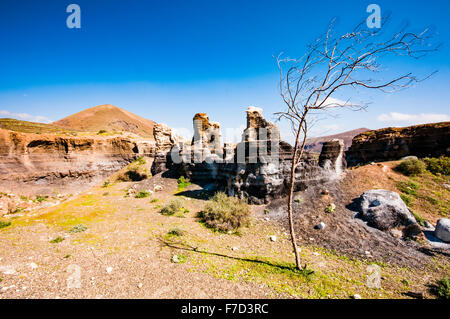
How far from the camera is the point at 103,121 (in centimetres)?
6888

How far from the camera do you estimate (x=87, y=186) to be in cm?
1855

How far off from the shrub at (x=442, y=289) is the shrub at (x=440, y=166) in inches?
434

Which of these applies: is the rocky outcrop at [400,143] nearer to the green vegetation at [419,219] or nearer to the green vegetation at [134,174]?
the green vegetation at [419,219]

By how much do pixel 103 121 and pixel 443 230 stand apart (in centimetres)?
8703

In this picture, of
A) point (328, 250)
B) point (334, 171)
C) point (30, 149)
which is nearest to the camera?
point (328, 250)

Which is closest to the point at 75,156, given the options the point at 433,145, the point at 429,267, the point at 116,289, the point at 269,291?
the point at 116,289

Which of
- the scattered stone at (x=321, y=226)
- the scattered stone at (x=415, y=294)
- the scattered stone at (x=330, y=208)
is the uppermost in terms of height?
the scattered stone at (x=330, y=208)

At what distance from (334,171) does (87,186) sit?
937 inches

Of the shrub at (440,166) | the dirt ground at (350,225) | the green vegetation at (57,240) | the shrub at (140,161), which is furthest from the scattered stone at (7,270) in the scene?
the shrub at (440,166)

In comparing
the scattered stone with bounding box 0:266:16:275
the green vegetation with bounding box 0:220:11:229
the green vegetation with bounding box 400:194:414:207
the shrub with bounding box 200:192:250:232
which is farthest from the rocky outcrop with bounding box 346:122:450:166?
the green vegetation with bounding box 0:220:11:229

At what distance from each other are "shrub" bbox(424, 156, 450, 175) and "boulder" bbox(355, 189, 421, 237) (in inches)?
273

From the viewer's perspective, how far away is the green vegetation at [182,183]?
14889mm

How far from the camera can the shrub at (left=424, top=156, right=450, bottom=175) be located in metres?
11.3
